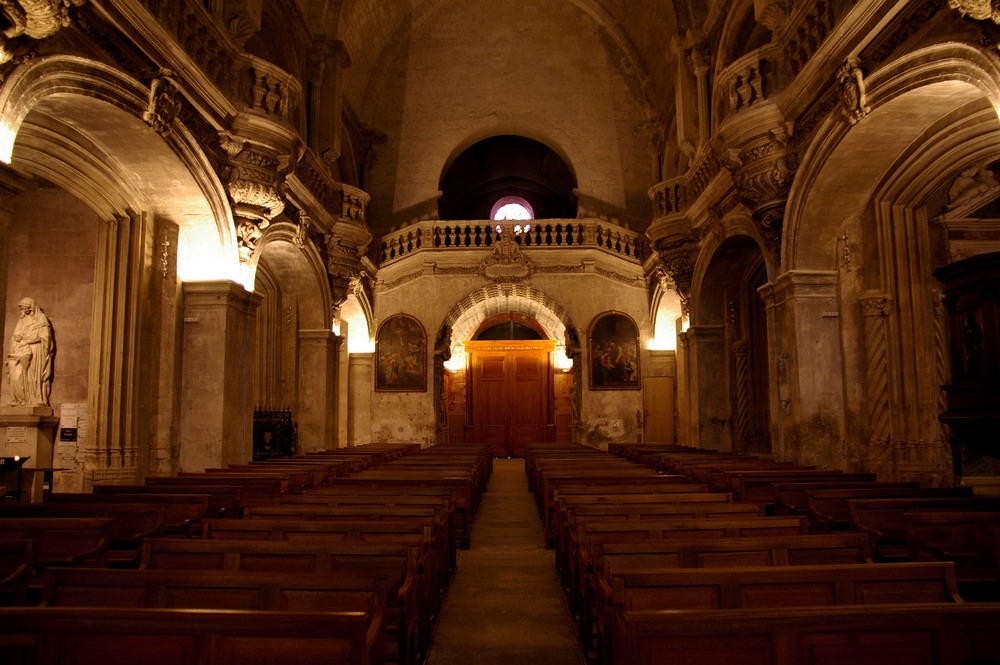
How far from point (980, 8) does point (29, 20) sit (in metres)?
7.87

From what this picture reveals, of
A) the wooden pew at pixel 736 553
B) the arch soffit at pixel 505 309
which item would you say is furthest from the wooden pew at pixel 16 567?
the arch soffit at pixel 505 309

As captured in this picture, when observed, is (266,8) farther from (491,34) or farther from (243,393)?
(491,34)

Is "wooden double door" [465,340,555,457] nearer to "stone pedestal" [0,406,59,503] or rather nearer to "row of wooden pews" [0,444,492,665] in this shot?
"stone pedestal" [0,406,59,503]

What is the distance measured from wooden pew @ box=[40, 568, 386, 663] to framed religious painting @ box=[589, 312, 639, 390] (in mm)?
17848

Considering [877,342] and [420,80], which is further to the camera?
[420,80]

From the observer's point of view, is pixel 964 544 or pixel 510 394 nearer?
pixel 964 544

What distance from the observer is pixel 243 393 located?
40.6 feet

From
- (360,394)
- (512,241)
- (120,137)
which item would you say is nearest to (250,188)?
(120,137)

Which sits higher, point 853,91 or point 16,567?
point 853,91

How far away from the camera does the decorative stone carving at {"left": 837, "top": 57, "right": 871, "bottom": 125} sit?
862cm

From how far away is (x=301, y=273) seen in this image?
16141mm

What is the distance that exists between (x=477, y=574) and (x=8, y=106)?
6.06m

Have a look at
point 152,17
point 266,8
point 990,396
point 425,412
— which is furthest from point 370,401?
point 990,396

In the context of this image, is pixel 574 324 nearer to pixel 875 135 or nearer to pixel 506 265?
pixel 506 265
